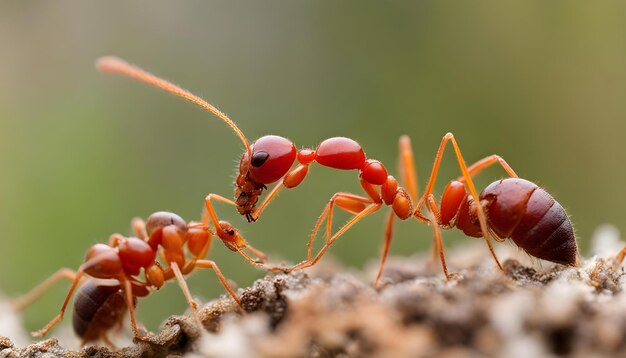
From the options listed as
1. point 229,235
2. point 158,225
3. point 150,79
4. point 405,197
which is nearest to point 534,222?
point 405,197

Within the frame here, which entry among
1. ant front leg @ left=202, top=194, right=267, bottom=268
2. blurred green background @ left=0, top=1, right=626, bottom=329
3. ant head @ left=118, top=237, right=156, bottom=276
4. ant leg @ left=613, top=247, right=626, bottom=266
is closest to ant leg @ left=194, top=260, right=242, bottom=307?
ant front leg @ left=202, top=194, right=267, bottom=268

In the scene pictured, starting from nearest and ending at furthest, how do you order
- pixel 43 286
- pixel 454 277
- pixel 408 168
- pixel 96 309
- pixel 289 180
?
1. pixel 454 277
2. pixel 96 309
3. pixel 289 180
4. pixel 43 286
5. pixel 408 168

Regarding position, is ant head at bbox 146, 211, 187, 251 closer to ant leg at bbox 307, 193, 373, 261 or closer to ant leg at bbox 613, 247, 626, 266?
ant leg at bbox 307, 193, 373, 261

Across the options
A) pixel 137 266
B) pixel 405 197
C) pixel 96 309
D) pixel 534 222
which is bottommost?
pixel 96 309

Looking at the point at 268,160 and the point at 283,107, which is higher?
the point at 268,160

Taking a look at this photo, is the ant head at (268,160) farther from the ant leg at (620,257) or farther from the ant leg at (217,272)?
the ant leg at (620,257)


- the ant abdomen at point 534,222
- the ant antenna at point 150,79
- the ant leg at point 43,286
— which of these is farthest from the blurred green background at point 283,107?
the ant abdomen at point 534,222

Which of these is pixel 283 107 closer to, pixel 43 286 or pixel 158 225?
pixel 43 286
